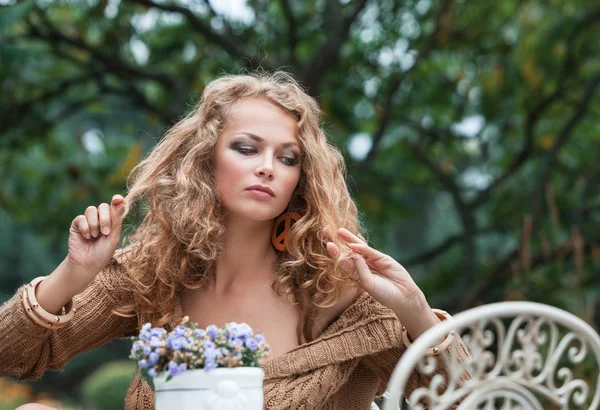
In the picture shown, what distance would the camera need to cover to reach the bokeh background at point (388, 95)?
20.6 ft

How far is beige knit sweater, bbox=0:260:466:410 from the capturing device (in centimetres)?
230

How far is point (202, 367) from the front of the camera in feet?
5.47

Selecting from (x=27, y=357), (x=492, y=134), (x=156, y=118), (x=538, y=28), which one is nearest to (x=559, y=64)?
(x=538, y=28)

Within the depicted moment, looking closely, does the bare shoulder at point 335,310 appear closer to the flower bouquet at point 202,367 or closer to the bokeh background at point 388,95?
the flower bouquet at point 202,367

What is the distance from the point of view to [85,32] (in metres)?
6.39

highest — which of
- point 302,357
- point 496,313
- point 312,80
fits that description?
point 312,80

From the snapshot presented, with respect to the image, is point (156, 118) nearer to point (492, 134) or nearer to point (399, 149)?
point (399, 149)

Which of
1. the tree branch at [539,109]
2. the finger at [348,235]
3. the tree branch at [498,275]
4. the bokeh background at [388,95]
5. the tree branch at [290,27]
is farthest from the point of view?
the tree branch at [539,109]

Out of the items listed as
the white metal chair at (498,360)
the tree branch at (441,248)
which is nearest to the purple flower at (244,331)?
the white metal chair at (498,360)

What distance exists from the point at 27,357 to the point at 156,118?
15.0ft

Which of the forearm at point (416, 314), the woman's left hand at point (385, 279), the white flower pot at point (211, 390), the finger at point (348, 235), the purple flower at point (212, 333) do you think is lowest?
the white flower pot at point (211, 390)

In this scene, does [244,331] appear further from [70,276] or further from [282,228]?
[282,228]

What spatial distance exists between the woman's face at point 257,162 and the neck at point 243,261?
8 centimetres

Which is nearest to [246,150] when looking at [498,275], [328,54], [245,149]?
[245,149]
